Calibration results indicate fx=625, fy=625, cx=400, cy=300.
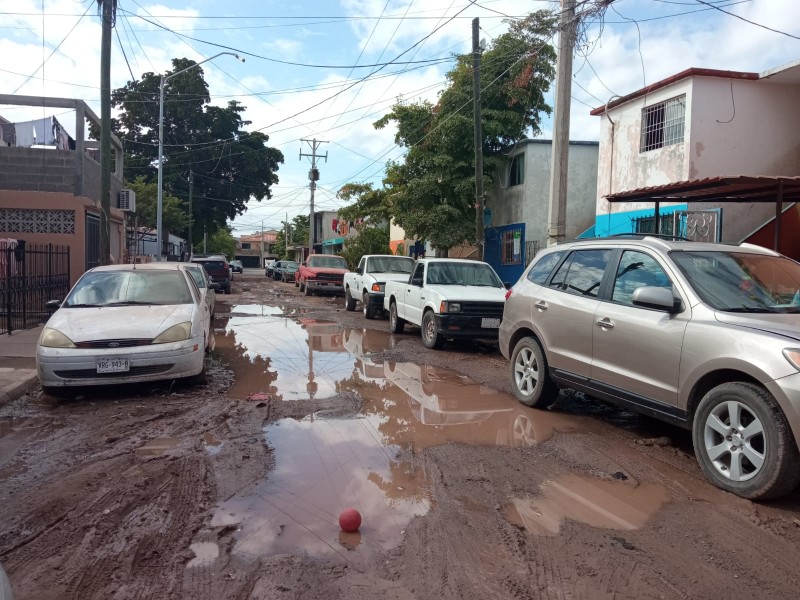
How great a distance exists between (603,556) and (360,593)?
1410 millimetres

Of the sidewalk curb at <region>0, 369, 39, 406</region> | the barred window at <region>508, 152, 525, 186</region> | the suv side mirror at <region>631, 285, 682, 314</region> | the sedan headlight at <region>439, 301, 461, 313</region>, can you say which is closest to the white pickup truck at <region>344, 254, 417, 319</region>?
the sedan headlight at <region>439, 301, 461, 313</region>

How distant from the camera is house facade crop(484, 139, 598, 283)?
20.9m

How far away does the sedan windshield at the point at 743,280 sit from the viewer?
16.0ft

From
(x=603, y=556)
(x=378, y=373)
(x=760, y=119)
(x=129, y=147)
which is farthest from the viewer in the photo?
(x=129, y=147)

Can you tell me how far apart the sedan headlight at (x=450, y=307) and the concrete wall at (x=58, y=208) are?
10.8 metres

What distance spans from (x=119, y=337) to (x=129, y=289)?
1419 millimetres

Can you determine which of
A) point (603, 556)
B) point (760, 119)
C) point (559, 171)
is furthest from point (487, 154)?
point (603, 556)

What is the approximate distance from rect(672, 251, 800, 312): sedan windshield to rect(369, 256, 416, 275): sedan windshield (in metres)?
11.6

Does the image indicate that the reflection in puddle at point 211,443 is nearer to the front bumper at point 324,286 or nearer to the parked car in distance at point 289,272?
the front bumper at point 324,286

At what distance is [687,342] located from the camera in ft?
15.5

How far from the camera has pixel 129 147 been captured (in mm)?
44531

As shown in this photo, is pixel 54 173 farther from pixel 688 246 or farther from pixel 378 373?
pixel 688 246

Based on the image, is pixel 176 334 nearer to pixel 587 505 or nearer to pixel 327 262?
pixel 587 505

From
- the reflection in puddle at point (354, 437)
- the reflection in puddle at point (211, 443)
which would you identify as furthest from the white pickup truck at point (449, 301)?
the reflection in puddle at point (211, 443)
